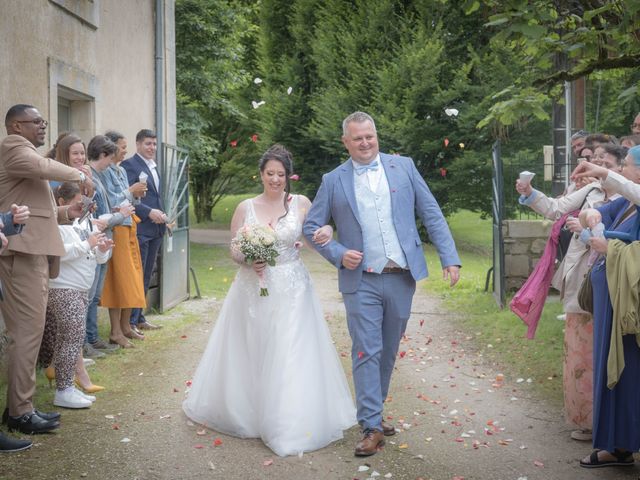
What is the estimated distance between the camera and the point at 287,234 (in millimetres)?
6281

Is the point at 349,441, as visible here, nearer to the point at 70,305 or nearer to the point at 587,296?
the point at 587,296

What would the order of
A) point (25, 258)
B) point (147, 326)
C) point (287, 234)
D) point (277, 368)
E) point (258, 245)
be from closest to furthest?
1. point (25, 258)
2. point (277, 368)
3. point (258, 245)
4. point (287, 234)
5. point (147, 326)

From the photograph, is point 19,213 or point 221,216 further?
point 221,216

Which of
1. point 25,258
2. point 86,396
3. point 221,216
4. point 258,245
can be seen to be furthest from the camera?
point 221,216

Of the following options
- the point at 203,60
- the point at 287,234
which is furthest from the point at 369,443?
the point at 203,60

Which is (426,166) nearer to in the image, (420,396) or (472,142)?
(472,142)

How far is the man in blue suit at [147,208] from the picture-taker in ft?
31.9

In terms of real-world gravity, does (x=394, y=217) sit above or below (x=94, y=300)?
above

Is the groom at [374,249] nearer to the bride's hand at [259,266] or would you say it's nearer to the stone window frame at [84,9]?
the bride's hand at [259,266]

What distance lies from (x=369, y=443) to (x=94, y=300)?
162 inches

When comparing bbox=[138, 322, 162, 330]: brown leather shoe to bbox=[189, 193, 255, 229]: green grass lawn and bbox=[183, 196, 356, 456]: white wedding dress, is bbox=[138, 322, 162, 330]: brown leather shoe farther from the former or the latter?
bbox=[189, 193, 255, 229]: green grass lawn

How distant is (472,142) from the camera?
2144 cm

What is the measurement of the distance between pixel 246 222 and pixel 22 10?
3.71 m

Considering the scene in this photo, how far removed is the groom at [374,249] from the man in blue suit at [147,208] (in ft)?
14.5
